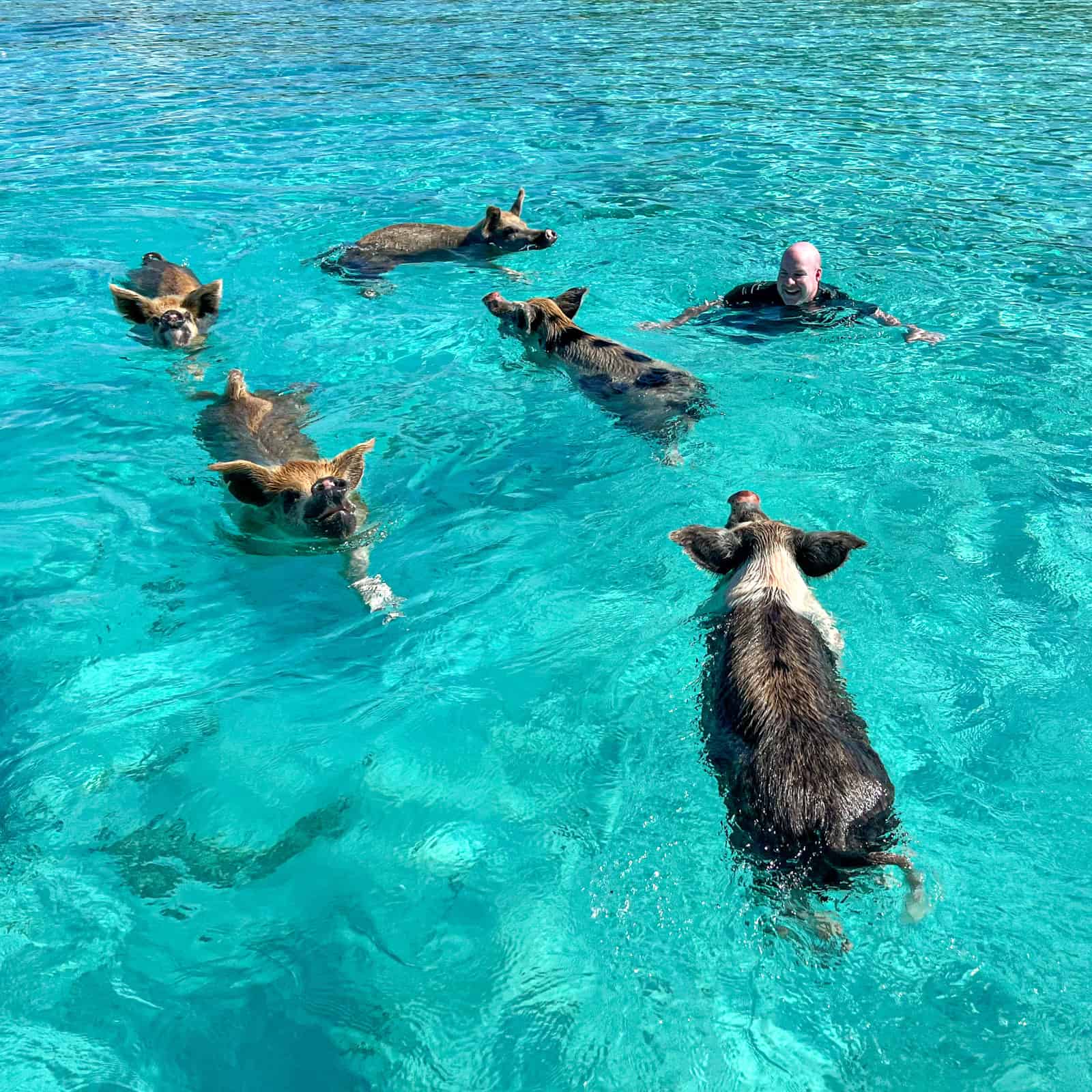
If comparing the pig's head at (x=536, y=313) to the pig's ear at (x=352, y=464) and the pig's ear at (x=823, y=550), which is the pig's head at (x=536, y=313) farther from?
the pig's ear at (x=823, y=550)

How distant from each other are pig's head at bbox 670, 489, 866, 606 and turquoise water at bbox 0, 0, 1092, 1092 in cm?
53

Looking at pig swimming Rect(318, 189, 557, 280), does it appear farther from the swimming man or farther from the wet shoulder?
the wet shoulder

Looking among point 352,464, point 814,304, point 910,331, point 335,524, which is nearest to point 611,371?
point 814,304

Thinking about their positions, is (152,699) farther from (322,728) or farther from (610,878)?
(610,878)

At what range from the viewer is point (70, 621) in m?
6.65

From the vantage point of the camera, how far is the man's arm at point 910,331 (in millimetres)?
9781

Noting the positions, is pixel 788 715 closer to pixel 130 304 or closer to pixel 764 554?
pixel 764 554

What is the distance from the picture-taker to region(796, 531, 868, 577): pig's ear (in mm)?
5633

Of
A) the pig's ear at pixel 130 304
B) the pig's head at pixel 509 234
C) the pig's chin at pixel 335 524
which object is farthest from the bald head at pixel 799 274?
the pig's ear at pixel 130 304

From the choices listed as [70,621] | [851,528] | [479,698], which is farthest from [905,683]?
[70,621]

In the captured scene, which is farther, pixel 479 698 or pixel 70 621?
pixel 70 621

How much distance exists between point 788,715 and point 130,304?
8534 millimetres

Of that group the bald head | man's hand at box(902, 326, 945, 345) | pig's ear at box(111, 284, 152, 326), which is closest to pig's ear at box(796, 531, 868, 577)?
man's hand at box(902, 326, 945, 345)

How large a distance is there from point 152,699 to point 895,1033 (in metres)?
4.34
